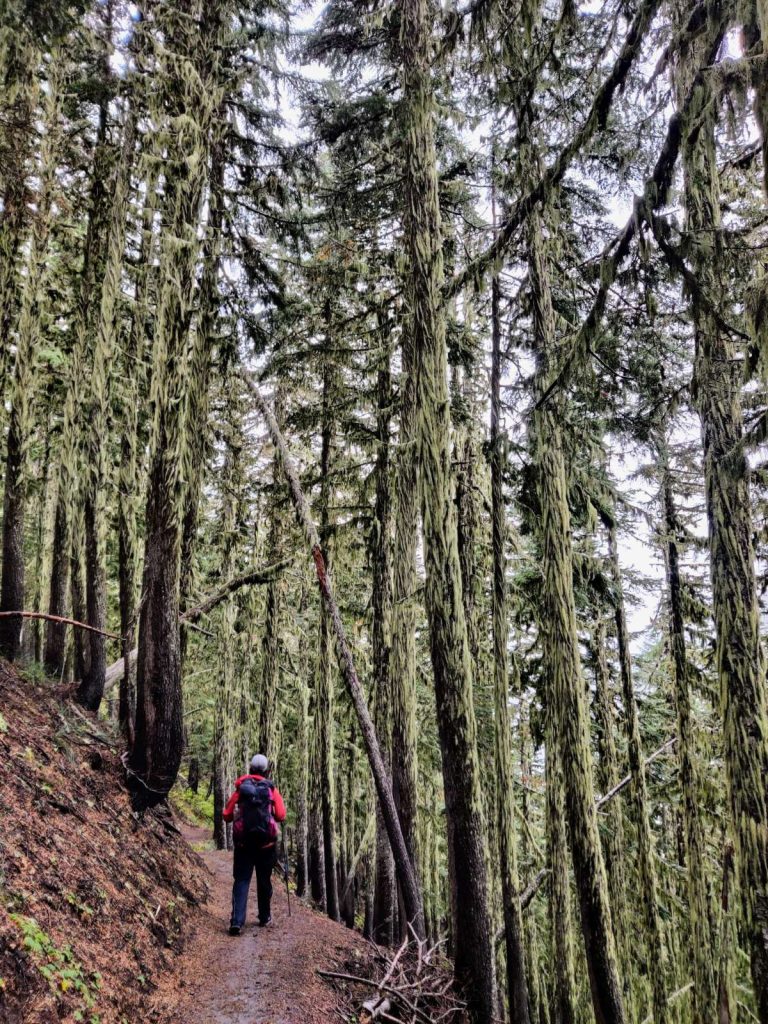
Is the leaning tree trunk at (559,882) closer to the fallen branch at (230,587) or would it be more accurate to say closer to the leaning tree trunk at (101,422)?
the fallen branch at (230,587)

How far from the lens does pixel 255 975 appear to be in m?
6.20

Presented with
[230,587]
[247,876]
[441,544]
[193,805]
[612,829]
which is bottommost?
[193,805]

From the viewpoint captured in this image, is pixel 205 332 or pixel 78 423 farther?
pixel 78 423

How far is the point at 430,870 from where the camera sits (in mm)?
20781

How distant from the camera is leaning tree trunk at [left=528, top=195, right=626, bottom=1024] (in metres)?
6.68

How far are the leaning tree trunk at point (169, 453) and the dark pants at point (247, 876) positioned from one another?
1.31m

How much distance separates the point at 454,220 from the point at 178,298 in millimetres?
6212

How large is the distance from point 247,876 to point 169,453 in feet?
17.9

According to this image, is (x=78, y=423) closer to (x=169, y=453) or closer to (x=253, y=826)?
(x=169, y=453)

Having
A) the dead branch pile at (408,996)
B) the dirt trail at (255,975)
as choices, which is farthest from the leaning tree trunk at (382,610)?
the dead branch pile at (408,996)

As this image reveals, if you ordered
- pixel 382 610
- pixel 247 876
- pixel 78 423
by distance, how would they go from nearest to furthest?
pixel 247 876
pixel 78 423
pixel 382 610

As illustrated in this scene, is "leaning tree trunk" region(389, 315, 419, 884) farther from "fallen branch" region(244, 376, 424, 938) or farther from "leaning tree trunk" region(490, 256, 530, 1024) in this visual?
"leaning tree trunk" region(490, 256, 530, 1024)

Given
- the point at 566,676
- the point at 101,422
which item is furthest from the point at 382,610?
the point at 101,422

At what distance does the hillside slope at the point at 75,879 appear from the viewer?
397 centimetres
